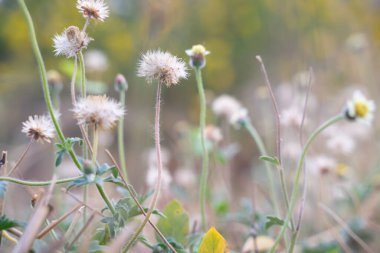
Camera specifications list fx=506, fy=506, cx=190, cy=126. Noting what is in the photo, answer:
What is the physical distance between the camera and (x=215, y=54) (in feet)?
11.0

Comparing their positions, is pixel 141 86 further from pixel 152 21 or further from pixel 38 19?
pixel 38 19

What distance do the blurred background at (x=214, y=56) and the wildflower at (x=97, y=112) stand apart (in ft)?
3.43

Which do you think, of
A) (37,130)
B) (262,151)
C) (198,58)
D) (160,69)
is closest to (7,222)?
(37,130)

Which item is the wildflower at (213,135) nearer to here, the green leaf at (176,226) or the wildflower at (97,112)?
the green leaf at (176,226)

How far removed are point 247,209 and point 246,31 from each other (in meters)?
2.68

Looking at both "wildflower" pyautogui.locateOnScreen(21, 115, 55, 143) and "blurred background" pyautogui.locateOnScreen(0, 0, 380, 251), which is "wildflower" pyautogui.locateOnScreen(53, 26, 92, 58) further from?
"blurred background" pyautogui.locateOnScreen(0, 0, 380, 251)

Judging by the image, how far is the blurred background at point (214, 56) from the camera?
1836mm

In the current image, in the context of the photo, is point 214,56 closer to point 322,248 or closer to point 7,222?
point 322,248

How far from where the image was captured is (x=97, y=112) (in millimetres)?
447

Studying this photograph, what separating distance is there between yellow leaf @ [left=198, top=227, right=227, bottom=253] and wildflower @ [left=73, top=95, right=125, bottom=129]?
0.57ft

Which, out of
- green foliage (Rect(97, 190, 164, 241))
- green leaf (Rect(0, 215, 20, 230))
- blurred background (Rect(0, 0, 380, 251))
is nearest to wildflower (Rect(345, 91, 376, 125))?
green foliage (Rect(97, 190, 164, 241))

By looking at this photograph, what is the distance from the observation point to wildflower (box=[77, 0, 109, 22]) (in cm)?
52

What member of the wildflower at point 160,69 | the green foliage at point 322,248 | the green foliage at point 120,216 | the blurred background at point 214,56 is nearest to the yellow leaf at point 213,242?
the green foliage at point 120,216

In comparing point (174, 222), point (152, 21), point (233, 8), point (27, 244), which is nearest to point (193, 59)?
point (174, 222)
